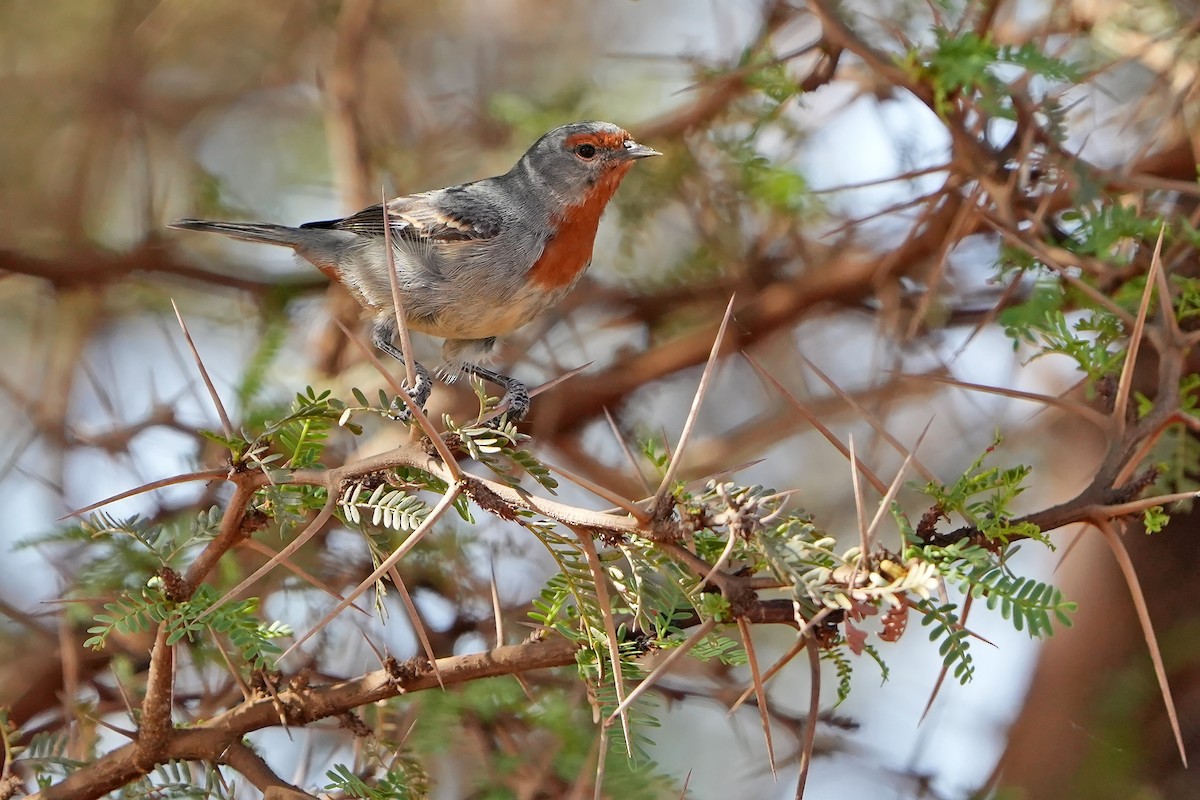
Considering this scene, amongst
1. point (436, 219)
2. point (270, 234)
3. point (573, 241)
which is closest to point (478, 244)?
point (436, 219)

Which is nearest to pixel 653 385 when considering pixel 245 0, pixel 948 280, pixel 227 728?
pixel 948 280

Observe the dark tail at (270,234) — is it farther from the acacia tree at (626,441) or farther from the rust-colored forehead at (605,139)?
the rust-colored forehead at (605,139)

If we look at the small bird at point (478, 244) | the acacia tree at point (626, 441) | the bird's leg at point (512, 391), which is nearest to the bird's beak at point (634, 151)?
A: the small bird at point (478, 244)

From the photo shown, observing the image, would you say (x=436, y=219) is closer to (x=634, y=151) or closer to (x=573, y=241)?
(x=573, y=241)

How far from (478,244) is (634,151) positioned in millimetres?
755

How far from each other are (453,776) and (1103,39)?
4.29 metres

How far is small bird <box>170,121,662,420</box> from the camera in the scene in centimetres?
439

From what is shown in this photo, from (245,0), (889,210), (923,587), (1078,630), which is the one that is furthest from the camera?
(245,0)

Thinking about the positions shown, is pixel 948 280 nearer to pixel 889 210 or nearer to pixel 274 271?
pixel 889 210

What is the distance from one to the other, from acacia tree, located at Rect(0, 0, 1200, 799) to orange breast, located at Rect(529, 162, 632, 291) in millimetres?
543

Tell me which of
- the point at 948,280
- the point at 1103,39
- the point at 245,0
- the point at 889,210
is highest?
the point at 245,0

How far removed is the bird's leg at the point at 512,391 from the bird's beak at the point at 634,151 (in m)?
1.04

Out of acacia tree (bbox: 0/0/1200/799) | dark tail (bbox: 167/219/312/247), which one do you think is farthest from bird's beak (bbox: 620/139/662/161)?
dark tail (bbox: 167/219/312/247)

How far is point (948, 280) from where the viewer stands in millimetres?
5184
